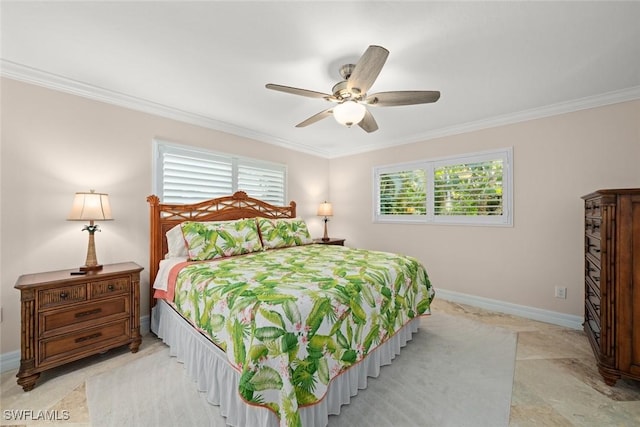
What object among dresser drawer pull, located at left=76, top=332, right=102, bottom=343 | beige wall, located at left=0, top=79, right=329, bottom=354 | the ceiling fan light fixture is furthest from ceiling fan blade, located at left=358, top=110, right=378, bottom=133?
dresser drawer pull, located at left=76, top=332, right=102, bottom=343

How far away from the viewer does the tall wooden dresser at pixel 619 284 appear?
183 cm

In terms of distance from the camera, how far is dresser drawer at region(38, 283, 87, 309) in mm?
1957

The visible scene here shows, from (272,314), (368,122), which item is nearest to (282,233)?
(368,122)

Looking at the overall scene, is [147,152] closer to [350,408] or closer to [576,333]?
[350,408]

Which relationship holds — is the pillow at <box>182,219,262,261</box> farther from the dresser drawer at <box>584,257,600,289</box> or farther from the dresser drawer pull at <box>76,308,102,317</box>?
the dresser drawer at <box>584,257,600,289</box>

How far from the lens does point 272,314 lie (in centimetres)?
136

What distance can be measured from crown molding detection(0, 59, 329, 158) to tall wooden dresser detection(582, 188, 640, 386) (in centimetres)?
386

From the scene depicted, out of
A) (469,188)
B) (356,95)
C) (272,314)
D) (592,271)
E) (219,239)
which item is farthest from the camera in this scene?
(469,188)

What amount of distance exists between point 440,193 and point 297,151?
2452mm

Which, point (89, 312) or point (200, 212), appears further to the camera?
point (200, 212)

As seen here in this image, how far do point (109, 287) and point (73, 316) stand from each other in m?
0.29

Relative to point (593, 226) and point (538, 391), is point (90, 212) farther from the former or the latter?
point (593, 226)

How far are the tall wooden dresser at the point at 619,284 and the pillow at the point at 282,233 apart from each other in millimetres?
2878

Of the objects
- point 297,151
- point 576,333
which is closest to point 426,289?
point 576,333
